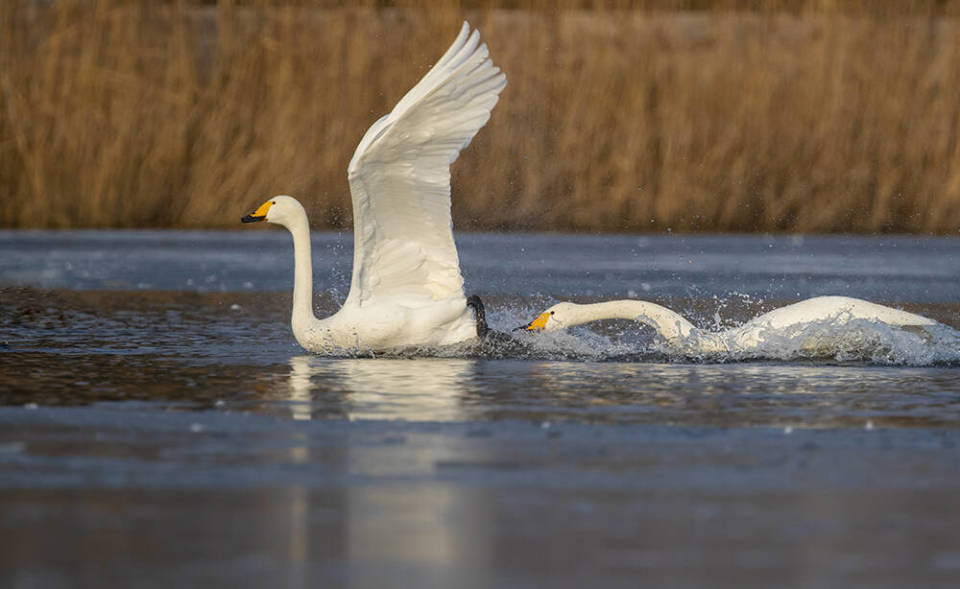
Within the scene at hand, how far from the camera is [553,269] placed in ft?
45.2

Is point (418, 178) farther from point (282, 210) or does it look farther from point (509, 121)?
point (509, 121)

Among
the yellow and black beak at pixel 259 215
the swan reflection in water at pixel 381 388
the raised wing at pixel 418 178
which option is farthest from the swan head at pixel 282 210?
the swan reflection in water at pixel 381 388

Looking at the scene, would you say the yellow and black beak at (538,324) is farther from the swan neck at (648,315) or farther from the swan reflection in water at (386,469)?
the swan reflection in water at (386,469)

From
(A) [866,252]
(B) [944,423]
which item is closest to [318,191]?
(A) [866,252]

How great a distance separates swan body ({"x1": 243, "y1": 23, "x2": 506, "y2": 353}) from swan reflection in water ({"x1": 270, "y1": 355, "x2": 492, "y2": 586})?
382 mm

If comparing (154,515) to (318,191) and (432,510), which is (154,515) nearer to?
(432,510)

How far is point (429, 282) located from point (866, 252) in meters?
6.34


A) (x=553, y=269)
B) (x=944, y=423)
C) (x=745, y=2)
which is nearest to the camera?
(x=944, y=423)

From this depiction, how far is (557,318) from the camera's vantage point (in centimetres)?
888

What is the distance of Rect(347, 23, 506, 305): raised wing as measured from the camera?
8.34 metres

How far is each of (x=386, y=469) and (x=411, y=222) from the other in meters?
3.61

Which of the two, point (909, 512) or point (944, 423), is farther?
point (944, 423)

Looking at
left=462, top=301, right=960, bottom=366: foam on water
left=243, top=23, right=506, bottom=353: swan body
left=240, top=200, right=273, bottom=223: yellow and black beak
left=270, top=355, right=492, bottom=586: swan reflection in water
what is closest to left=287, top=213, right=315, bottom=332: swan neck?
left=243, top=23, right=506, bottom=353: swan body

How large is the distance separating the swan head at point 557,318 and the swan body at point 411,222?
1.20 ft
